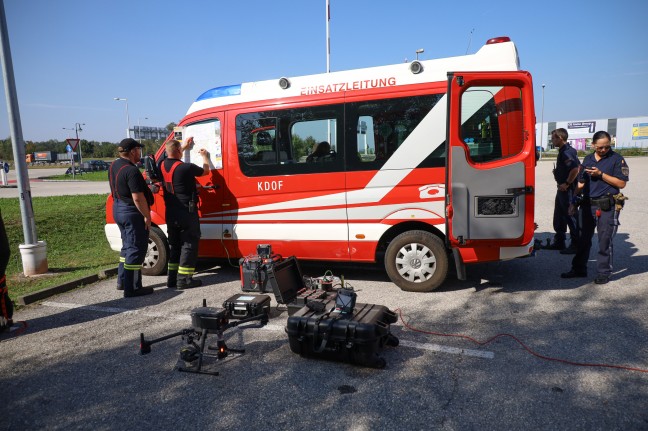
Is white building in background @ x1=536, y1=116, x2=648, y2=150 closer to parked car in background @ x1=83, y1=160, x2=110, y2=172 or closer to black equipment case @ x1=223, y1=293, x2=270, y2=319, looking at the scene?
parked car in background @ x1=83, y1=160, x2=110, y2=172

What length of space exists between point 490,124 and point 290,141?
2562mm

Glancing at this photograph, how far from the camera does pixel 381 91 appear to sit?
5617 millimetres

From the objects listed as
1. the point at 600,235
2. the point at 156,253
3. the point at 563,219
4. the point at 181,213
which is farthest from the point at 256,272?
the point at 563,219

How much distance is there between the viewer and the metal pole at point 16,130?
6.80 metres

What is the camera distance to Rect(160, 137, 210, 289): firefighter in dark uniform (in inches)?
241

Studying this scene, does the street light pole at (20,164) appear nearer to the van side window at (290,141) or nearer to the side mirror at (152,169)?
the side mirror at (152,169)

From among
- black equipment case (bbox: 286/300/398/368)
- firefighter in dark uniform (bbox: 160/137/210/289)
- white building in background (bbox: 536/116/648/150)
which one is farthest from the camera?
white building in background (bbox: 536/116/648/150)

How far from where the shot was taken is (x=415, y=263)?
5.67 meters

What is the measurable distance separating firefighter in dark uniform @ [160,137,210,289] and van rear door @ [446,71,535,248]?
11.2ft

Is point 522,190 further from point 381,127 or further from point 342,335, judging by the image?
point 342,335

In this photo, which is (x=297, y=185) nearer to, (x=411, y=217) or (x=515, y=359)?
(x=411, y=217)

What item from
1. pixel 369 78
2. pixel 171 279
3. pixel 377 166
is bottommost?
pixel 171 279

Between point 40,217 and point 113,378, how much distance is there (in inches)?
385

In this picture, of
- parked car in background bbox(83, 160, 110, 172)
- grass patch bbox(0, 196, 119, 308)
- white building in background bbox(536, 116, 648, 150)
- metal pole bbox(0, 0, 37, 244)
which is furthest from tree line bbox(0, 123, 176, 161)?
white building in background bbox(536, 116, 648, 150)
